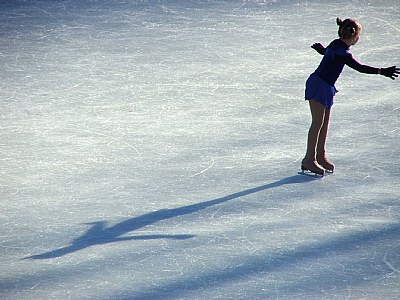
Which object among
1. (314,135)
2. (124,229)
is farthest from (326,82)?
(124,229)

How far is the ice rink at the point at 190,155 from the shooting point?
18.6 feet

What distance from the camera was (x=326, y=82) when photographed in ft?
23.2

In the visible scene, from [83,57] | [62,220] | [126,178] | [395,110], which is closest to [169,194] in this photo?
[126,178]

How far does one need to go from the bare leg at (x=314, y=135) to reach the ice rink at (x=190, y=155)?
0.11m

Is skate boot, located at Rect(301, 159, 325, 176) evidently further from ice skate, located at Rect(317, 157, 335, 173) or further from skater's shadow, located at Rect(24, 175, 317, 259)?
skater's shadow, located at Rect(24, 175, 317, 259)

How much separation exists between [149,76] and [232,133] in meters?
1.84

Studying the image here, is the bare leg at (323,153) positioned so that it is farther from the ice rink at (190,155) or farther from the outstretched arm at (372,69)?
Result: the outstretched arm at (372,69)

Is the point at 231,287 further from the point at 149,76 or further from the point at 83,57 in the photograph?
the point at 83,57

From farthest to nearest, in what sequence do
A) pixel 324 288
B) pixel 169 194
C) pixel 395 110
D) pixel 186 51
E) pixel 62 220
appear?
pixel 186 51
pixel 395 110
pixel 169 194
pixel 62 220
pixel 324 288

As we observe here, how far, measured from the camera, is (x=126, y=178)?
726cm

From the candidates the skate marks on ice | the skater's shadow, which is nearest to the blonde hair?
the skater's shadow

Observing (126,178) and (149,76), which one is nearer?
(126,178)

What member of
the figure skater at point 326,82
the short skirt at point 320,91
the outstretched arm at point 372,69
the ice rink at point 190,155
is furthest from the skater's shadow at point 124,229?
the outstretched arm at point 372,69

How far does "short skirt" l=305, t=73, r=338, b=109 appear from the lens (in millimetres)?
7070
